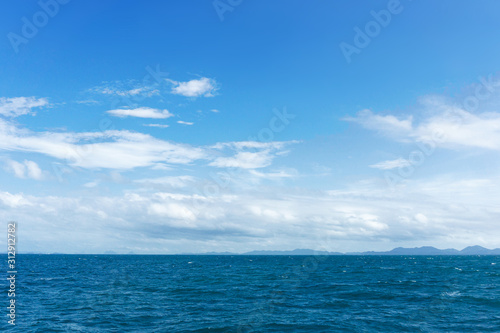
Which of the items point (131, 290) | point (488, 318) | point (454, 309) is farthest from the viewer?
point (131, 290)

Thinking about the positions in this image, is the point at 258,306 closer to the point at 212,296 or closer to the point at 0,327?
the point at 212,296

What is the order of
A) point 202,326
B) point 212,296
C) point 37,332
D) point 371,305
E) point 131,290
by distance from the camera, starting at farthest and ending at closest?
point 131,290, point 212,296, point 371,305, point 202,326, point 37,332

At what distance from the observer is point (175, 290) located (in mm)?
58469

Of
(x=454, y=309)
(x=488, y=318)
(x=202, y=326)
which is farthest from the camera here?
(x=454, y=309)

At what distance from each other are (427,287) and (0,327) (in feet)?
212

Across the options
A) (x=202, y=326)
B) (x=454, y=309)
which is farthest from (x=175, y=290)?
(x=454, y=309)

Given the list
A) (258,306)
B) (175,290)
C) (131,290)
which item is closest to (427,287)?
(258,306)

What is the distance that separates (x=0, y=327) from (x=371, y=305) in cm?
4269

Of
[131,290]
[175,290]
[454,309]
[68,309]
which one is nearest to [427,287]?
[454,309]

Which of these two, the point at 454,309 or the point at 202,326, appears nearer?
the point at 202,326

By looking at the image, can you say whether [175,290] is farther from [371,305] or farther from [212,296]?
[371,305]

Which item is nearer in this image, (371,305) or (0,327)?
(0,327)

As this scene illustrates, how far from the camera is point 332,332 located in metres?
31.3

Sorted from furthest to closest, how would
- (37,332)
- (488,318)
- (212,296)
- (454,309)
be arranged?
1. (212,296)
2. (454,309)
3. (488,318)
4. (37,332)
